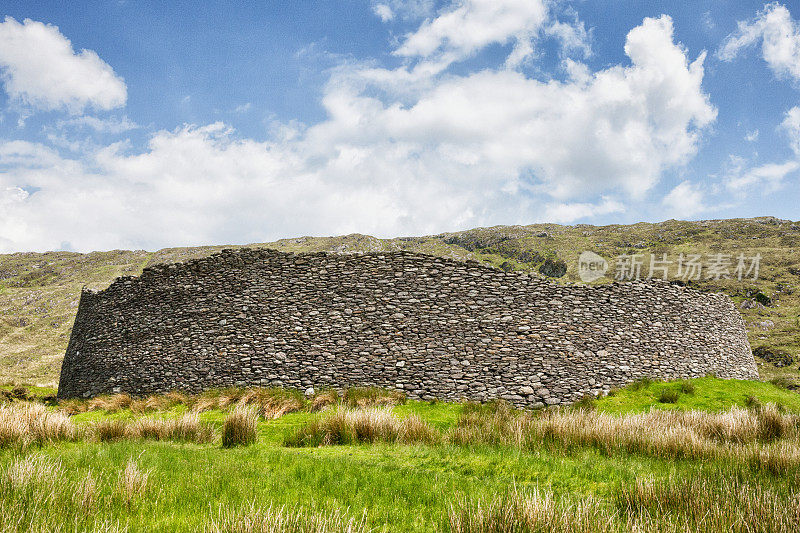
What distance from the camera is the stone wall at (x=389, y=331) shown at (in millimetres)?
14484

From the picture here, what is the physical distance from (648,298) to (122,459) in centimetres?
1784

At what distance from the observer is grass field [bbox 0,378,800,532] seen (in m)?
3.49

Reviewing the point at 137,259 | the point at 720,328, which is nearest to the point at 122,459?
the point at 720,328

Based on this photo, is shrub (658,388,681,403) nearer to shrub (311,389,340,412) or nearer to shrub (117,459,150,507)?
shrub (311,389,340,412)

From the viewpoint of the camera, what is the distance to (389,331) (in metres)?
15.0

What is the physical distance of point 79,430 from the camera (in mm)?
8328

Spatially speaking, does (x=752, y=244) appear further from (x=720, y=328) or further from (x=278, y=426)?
(x=278, y=426)

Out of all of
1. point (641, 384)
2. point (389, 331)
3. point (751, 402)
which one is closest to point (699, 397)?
point (751, 402)
